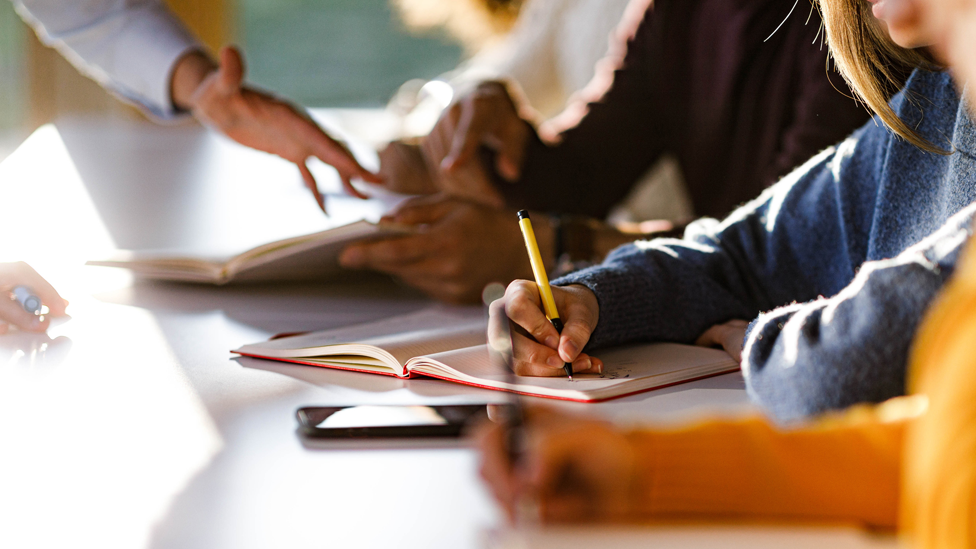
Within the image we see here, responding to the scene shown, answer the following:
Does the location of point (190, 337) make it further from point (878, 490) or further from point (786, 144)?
point (786, 144)

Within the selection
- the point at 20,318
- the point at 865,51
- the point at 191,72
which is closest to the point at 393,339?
the point at 20,318

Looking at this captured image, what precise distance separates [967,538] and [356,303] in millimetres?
663

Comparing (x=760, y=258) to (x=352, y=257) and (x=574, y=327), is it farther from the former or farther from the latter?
(x=352, y=257)

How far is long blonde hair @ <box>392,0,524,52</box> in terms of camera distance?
2.49 m

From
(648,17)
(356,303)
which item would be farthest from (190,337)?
(648,17)

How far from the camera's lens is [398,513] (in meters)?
0.35

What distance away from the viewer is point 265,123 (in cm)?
104

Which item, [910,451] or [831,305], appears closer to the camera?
[910,451]

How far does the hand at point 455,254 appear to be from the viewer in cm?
84

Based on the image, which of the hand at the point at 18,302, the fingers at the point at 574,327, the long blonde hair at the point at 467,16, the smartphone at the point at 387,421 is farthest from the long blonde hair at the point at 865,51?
the long blonde hair at the point at 467,16

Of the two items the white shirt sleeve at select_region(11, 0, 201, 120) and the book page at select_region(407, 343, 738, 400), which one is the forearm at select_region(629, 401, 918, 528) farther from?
the white shirt sleeve at select_region(11, 0, 201, 120)

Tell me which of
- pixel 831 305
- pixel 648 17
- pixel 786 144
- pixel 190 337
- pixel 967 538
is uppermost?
pixel 648 17

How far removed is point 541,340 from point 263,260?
1.30 ft

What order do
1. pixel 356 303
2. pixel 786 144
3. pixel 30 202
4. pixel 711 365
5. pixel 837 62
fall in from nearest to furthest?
1. pixel 711 365
2. pixel 837 62
3. pixel 356 303
4. pixel 786 144
5. pixel 30 202
